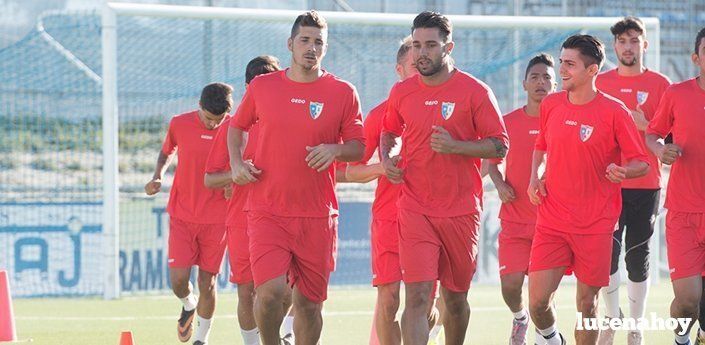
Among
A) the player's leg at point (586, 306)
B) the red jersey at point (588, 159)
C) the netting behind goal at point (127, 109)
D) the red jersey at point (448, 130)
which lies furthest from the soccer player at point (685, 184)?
the netting behind goal at point (127, 109)

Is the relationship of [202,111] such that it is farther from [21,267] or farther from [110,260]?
[21,267]

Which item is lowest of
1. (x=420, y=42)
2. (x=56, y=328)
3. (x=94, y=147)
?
(x=56, y=328)

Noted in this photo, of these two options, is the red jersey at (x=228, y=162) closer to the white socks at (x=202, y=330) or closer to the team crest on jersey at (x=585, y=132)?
the white socks at (x=202, y=330)

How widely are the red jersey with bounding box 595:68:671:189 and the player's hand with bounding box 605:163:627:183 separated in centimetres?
221

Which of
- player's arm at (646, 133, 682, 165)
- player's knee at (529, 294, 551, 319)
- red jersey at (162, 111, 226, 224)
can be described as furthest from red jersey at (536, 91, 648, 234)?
red jersey at (162, 111, 226, 224)

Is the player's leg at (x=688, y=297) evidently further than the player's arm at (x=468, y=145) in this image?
Yes

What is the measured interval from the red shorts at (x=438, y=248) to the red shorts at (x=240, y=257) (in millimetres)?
1424

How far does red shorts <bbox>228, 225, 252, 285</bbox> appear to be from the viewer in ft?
31.8

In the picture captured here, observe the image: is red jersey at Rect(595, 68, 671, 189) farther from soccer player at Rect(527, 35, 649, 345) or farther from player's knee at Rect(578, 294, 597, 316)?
player's knee at Rect(578, 294, 597, 316)

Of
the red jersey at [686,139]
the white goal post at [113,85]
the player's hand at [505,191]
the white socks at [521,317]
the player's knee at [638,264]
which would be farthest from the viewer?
the white goal post at [113,85]

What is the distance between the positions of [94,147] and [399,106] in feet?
35.6

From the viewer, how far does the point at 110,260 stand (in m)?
16.1

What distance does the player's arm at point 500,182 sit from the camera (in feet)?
32.9

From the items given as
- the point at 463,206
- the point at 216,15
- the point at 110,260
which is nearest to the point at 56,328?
the point at 110,260
